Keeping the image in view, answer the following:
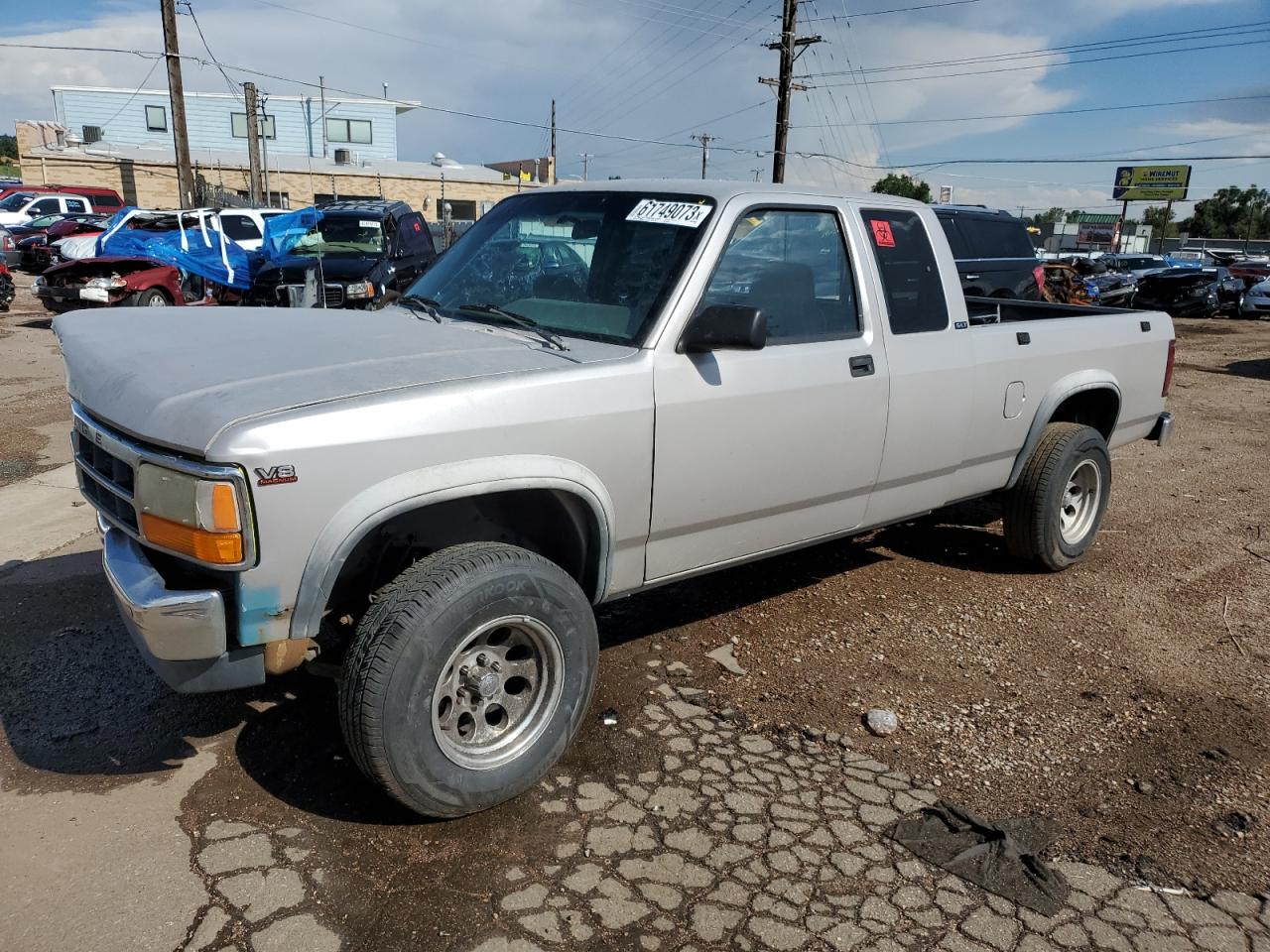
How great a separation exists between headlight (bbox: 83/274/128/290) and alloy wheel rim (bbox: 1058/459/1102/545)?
39.9 feet

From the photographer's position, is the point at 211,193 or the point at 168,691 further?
the point at 211,193

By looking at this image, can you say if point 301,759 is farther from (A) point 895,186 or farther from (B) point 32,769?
(A) point 895,186

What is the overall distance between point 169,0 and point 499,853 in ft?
83.7

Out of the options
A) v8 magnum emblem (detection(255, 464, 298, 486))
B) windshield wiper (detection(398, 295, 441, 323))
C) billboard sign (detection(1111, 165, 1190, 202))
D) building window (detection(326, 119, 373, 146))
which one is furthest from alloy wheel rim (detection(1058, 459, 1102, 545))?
billboard sign (detection(1111, 165, 1190, 202))

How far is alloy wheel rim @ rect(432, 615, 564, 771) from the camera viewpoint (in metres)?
2.88

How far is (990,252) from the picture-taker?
45.8 ft

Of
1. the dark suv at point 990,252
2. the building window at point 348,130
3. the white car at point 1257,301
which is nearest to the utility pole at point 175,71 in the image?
the dark suv at point 990,252

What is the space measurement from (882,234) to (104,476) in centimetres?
315

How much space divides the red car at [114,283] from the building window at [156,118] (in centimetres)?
4489

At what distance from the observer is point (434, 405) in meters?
2.69

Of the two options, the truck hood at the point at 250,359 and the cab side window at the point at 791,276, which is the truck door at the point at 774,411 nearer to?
the cab side window at the point at 791,276

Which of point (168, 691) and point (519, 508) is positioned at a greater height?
point (519, 508)

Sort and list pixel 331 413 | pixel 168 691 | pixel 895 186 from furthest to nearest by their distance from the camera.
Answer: pixel 895 186 → pixel 168 691 → pixel 331 413

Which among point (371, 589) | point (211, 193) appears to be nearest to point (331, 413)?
point (371, 589)
